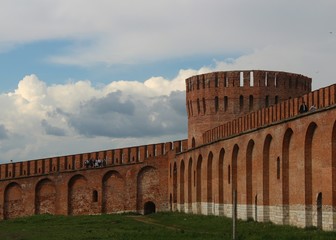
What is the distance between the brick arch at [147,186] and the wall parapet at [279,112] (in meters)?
9.05

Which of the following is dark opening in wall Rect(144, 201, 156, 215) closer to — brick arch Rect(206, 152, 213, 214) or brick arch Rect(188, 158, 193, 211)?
brick arch Rect(188, 158, 193, 211)

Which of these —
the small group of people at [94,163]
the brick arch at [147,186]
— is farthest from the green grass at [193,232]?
the small group of people at [94,163]

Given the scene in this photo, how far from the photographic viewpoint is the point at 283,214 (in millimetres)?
25375

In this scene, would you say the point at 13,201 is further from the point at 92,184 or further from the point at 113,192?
the point at 113,192

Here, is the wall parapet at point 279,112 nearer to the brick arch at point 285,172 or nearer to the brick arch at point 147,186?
the brick arch at point 285,172

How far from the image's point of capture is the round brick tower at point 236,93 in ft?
A: 146

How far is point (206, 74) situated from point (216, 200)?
517 inches

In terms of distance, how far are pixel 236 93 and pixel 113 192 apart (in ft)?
34.2

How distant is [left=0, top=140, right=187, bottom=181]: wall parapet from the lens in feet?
149

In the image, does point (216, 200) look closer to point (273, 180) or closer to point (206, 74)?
point (273, 180)

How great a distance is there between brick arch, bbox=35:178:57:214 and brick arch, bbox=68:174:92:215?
1.36m

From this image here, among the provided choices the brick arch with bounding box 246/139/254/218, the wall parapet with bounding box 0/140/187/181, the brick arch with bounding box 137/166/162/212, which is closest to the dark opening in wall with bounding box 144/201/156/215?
the brick arch with bounding box 137/166/162/212

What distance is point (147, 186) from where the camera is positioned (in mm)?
44938

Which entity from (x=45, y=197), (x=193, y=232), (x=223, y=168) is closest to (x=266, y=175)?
(x=193, y=232)
